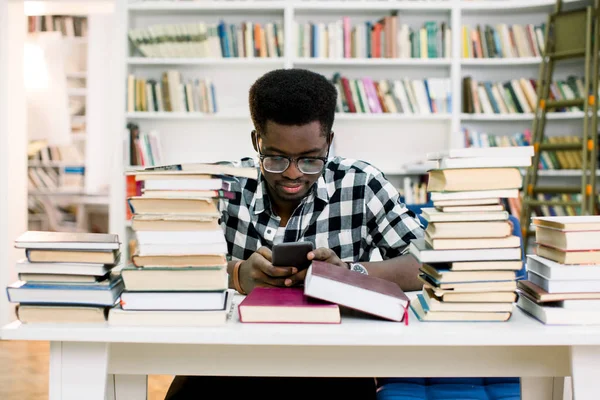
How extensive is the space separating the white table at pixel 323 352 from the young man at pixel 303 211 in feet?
0.78

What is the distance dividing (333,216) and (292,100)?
1.22 feet

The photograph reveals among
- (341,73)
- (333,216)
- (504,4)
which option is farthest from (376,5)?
(333,216)

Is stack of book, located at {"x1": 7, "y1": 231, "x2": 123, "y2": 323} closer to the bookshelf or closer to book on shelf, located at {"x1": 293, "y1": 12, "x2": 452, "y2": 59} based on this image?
the bookshelf

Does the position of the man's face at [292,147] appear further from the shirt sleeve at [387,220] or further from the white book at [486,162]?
the white book at [486,162]

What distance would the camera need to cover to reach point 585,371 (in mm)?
955

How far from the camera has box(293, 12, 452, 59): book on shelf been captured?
12.5ft

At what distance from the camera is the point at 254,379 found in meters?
1.32

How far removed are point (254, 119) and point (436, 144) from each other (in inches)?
108

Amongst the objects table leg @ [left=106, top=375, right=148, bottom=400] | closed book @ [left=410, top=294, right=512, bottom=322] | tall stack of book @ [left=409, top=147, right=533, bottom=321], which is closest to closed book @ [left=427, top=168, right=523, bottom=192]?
tall stack of book @ [left=409, top=147, right=533, bottom=321]

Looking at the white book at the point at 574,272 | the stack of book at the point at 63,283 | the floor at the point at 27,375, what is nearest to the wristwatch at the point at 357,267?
the white book at the point at 574,272

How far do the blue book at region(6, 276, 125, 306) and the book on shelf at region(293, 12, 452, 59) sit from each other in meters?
3.06

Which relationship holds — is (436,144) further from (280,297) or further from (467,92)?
(280,297)

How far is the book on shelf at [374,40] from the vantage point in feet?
12.5

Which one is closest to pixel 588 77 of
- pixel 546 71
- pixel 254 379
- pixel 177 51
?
pixel 546 71
